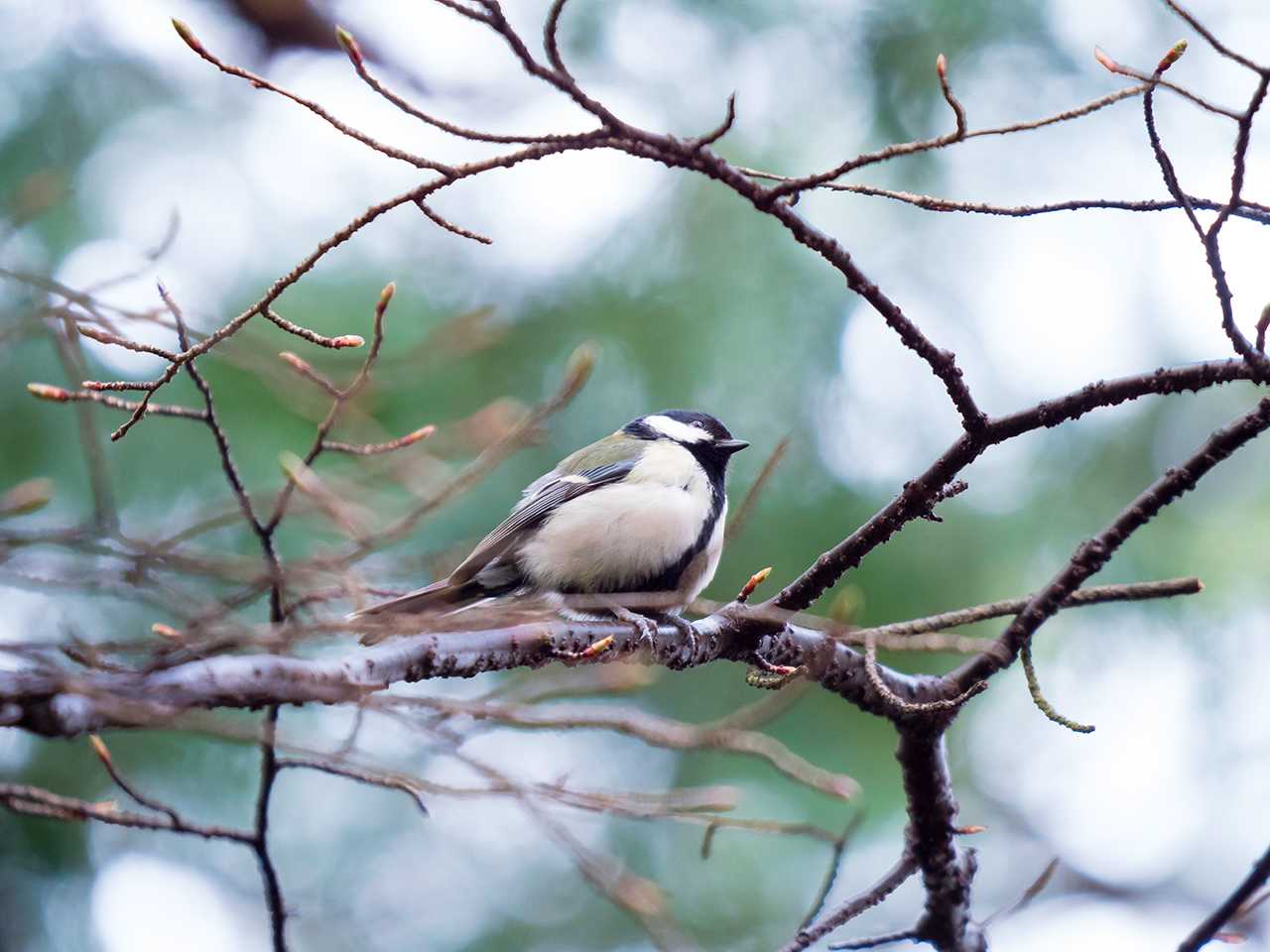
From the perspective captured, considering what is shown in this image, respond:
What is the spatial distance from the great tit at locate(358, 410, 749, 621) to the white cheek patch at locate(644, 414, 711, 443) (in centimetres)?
20

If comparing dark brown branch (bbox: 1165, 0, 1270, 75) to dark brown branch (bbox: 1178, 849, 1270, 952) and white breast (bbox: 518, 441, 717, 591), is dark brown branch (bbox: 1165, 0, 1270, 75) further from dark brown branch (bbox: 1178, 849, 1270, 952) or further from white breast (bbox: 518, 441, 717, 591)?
white breast (bbox: 518, 441, 717, 591)

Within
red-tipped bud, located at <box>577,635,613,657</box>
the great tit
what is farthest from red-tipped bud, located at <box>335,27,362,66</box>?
the great tit

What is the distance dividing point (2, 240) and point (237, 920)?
3.33 meters

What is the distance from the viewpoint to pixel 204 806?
413 cm

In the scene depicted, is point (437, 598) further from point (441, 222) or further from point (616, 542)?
point (441, 222)

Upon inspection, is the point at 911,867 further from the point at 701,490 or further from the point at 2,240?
the point at 2,240

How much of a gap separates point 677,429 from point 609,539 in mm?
708

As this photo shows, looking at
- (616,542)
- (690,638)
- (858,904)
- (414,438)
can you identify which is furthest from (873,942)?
(616,542)

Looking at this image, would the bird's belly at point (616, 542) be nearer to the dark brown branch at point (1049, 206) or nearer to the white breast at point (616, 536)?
the white breast at point (616, 536)

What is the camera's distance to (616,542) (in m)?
3.11

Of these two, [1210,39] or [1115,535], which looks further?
[1115,535]

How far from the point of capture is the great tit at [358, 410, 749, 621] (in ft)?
10.2

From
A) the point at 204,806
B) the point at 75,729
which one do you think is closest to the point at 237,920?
the point at 204,806

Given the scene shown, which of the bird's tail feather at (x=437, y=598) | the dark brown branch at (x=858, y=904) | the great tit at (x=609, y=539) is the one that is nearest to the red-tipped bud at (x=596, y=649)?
the dark brown branch at (x=858, y=904)
